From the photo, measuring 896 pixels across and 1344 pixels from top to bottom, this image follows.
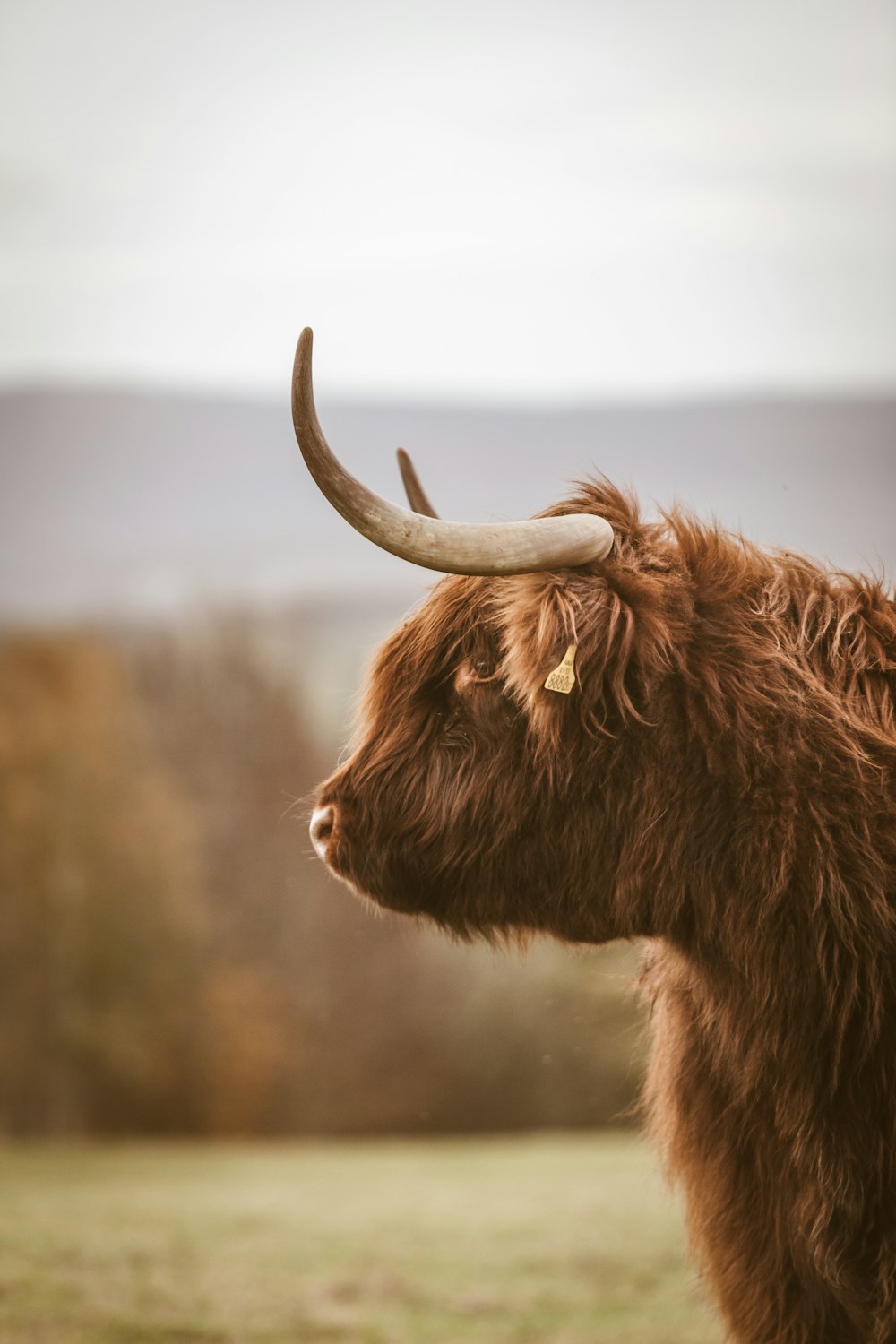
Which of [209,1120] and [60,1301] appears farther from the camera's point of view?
[209,1120]

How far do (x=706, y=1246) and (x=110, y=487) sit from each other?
676 inches

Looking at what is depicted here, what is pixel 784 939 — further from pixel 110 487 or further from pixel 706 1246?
pixel 110 487

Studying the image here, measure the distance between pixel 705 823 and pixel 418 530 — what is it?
2.60 ft

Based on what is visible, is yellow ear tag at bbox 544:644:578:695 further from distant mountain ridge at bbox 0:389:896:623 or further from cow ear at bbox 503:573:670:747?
distant mountain ridge at bbox 0:389:896:623

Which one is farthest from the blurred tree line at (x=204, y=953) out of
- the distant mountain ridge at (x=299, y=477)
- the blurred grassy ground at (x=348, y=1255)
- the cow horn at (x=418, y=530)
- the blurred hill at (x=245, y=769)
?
the cow horn at (x=418, y=530)

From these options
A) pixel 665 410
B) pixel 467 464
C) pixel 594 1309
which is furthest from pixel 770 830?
pixel 467 464

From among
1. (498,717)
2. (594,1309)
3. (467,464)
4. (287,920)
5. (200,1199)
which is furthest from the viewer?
(467,464)

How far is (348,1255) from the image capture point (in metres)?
6.48

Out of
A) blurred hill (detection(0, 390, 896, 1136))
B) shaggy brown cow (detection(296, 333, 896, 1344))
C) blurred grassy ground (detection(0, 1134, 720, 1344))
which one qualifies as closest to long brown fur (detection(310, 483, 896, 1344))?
shaggy brown cow (detection(296, 333, 896, 1344))

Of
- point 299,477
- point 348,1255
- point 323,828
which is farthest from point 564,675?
point 299,477

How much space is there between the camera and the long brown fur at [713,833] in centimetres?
223

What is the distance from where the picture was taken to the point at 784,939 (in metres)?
2.24

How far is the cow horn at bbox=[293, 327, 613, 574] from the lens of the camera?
2061 mm

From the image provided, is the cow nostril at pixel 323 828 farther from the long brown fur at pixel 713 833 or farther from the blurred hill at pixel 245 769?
the blurred hill at pixel 245 769
